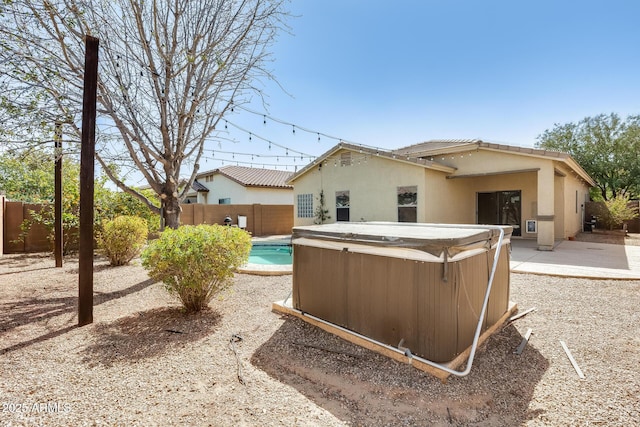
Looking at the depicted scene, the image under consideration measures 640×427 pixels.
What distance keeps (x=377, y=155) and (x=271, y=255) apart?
213 inches

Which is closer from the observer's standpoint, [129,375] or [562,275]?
[129,375]

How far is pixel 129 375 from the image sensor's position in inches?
103

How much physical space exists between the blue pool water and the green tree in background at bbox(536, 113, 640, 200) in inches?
836

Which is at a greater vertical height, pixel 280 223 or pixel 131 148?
pixel 131 148

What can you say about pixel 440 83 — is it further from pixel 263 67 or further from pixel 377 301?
A: pixel 377 301

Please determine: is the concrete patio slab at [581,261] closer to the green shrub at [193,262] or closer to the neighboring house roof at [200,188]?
the green shrub at [193,262]

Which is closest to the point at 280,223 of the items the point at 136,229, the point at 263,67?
the point at 136,229

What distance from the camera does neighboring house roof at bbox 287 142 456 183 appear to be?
10445 millimetres

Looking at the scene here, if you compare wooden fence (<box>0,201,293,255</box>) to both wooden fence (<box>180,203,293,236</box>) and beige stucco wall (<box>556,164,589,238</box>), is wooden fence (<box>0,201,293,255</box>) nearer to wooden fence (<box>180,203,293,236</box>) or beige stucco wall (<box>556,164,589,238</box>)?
wooden fence (<box>180,203,293,236</box>)

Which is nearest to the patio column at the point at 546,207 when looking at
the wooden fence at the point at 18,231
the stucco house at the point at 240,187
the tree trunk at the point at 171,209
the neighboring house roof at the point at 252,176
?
the tree trunk at the point at 171,209

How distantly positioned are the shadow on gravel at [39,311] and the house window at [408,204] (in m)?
8.65

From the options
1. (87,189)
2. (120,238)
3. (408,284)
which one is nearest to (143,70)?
(87,189)

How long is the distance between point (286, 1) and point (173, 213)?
196 inches

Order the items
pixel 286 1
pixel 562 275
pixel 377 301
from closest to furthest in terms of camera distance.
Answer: pixel 377 301
pixel 562 275
pixel 286 1
